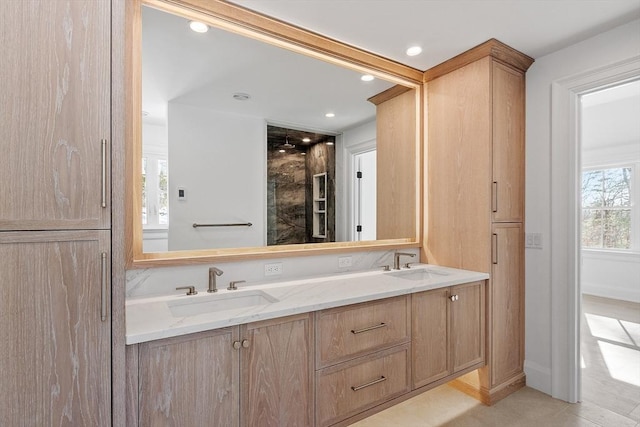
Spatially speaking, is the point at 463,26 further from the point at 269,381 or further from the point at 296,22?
the point at 269,381

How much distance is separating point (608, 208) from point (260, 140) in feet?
18.6

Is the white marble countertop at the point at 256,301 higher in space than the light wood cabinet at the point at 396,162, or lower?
lower

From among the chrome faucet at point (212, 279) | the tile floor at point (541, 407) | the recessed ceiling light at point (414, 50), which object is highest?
the recessed ceiling light at point (414, 50)

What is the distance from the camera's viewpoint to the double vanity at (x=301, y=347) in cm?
128

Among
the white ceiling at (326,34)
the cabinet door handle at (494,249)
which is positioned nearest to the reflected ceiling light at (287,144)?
the white ceiling at (326,34)

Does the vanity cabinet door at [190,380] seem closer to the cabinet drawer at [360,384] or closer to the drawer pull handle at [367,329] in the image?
the cabinet drawer at [360,384]

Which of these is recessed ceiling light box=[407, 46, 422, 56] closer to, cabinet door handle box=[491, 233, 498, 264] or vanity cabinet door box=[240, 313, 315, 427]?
cabinet door handle box=[491, 233, 498, 264]

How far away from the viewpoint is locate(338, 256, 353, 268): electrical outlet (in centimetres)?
240

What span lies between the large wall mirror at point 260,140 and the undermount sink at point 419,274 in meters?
0.26

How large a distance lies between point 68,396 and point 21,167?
74 cm

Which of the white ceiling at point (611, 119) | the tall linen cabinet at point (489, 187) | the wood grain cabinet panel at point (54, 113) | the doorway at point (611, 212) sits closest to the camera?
the wood grain cabinet panel at point (54, 113)

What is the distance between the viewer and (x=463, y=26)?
6.79 ft

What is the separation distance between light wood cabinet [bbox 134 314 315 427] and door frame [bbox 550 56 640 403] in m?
1.95

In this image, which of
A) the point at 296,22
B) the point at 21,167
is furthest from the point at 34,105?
the point at 296,22
